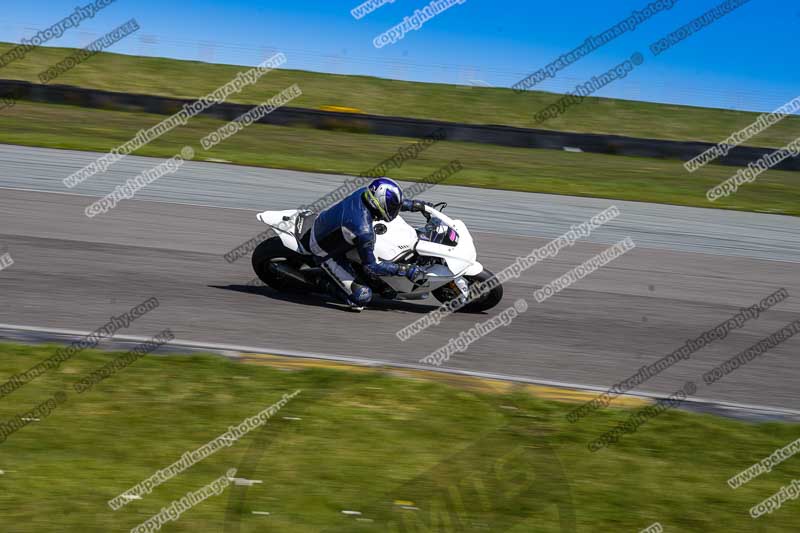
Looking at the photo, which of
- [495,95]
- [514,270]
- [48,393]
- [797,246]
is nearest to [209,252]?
[514,270]

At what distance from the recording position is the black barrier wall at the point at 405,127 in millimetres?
26578

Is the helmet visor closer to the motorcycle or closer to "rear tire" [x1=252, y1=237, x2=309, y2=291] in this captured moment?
the motorcycle

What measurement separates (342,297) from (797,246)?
10.5 metres

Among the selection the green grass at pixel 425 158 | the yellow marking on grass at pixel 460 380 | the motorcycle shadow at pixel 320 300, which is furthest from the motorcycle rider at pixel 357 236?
the green grass at pixel 425 158

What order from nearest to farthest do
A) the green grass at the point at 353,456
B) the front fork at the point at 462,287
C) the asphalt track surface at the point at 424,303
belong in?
the green grass at the point at 353,456 → the asphalt track surface at the point at 424,303 → the front fork at the point at 462,287

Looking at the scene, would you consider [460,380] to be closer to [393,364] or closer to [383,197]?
[393,364]

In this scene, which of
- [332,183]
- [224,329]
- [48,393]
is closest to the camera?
[48,393]

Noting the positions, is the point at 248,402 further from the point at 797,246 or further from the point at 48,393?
the point at 797,246

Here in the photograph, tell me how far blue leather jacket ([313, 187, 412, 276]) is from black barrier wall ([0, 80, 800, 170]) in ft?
58.0

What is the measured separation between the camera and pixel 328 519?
5.18 meters

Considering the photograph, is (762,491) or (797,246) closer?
(762,491)

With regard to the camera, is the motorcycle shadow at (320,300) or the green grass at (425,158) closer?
the motorcycle shadow at (320,300)

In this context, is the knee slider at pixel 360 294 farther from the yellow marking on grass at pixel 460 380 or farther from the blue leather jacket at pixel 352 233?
the yellow marking on grass at pixel 460 380

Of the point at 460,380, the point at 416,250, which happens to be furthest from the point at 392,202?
the point at 460,380
